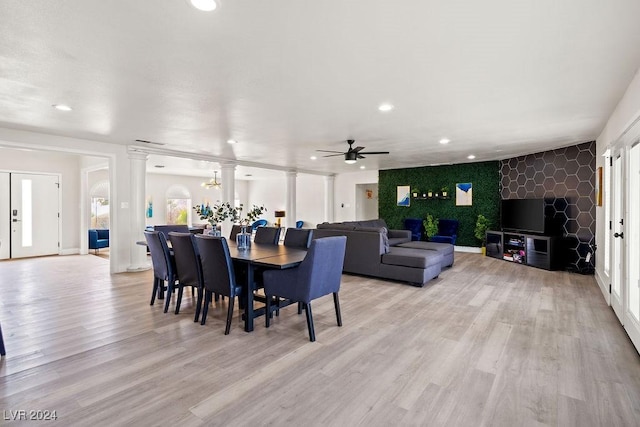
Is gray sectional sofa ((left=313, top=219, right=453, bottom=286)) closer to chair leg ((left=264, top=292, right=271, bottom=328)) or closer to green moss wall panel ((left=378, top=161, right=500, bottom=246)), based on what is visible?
chair leg ((left=264, top=292, right=271, bottom=328))

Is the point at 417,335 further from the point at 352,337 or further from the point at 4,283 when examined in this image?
the point at 4,283

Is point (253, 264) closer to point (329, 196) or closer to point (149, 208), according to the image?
point (329, 196)

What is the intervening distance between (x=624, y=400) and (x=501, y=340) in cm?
98

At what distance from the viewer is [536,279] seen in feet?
18.3

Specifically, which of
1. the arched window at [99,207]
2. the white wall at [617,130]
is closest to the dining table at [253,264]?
the white wall at [617,130]

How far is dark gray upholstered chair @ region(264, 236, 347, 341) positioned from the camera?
3.07m

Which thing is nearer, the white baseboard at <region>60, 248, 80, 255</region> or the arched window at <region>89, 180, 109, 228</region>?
the white baseboard at <region>60, 248, 80, 255</region>

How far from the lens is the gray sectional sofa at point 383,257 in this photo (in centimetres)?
507

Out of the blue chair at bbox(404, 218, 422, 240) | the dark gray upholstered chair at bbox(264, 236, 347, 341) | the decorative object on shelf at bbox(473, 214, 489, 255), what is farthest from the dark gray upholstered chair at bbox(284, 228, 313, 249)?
the decorative object on shelf at bbox(473, 214, 489, 255)

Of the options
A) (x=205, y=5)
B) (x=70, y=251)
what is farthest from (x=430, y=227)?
(x=70, y=251)

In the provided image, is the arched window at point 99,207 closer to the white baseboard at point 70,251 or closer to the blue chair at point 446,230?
the white baseboard at point 70,251

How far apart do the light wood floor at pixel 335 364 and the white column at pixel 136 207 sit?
1907 mm

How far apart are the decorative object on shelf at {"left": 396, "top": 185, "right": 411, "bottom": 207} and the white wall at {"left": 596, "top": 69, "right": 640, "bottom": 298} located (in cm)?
488

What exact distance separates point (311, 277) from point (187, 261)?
1.47 meters
